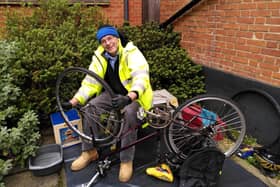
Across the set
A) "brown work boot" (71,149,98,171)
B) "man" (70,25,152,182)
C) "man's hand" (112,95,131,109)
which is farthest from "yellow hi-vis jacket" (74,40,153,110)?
"brown work boot" (71,149,98,171)

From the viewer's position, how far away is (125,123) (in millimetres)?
1785

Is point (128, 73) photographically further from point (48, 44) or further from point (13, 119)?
point (13, 119)

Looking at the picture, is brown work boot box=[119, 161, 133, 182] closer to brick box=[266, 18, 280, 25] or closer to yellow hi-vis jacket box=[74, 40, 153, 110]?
yellow hi-vis jacket box=[74, 40, 153, 110]

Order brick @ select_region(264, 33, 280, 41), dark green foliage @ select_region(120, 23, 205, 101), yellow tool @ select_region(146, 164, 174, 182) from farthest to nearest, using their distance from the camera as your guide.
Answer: dark green foliage @ select_region(120, 23, 205, 101) < brick @ select_region(264, 33, 280, 41) < yellow tool @ select_region(146, 164, 174, 182)

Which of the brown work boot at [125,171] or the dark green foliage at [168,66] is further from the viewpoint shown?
the dark green foliage at [168,66]

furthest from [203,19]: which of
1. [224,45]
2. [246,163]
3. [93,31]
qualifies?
[246,163]

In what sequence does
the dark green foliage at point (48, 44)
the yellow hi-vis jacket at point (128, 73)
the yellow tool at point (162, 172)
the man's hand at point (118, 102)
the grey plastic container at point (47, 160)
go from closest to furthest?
the man's hand at point (118, 102) < the yellow hi-vis jacket at point (128, 73) < the yellow tool at point (162, 172) < the grey plastic container at point (47, 160) < the dark green foliage at point (48, 44)

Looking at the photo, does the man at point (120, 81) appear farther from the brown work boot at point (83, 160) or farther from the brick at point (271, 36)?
the brick at point (271, 36)

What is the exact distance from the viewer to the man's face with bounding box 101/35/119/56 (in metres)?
1.84

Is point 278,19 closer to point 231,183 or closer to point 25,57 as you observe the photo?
point 231,183

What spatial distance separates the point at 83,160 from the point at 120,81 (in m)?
0.87

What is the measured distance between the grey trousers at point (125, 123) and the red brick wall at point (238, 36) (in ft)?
4.96

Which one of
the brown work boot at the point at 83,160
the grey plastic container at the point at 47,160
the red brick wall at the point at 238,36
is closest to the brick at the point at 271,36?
the red brick wall at the point at 238,36

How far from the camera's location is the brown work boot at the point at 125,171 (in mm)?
1903
